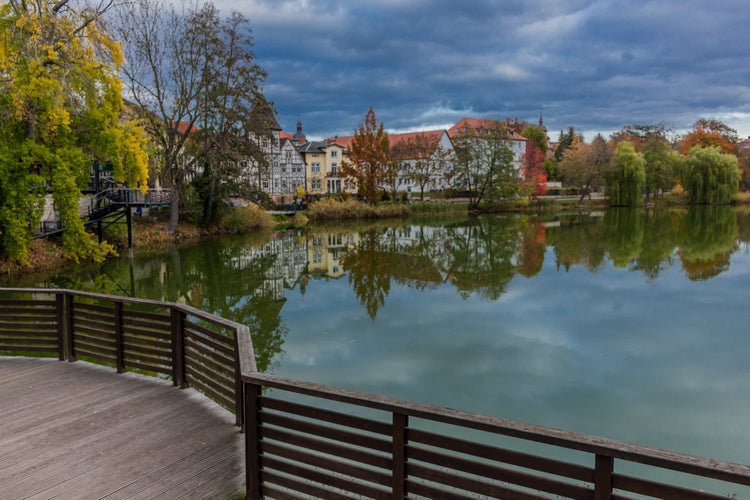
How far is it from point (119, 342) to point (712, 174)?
7226 centimetres

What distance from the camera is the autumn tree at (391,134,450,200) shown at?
61.6 metres

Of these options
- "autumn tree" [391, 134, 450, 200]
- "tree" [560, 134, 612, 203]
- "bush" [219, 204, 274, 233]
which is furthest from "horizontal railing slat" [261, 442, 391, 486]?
"tree" [560, 134, 612, 203]

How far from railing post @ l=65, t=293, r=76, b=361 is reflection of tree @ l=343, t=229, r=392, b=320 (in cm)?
832

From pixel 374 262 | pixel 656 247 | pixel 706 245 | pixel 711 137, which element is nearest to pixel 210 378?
pixel 374 262

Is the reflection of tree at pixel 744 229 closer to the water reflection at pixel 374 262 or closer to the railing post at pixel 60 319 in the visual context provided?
the water reflection at pixel 374 262

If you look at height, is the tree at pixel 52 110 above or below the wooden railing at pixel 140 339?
above

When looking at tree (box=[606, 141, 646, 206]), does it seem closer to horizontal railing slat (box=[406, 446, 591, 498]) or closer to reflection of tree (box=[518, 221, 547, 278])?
reflection of tree (box=[518, 221, 547, 278])

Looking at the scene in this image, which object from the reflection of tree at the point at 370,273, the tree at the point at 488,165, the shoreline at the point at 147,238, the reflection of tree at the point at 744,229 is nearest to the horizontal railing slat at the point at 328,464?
the reflection of tree at the point at 370,273

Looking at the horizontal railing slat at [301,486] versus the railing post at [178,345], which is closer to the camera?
the horizontal railing slat at [301,486]

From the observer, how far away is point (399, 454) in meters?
3.43

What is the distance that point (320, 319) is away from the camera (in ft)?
47.7

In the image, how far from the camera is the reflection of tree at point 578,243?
24.2 m

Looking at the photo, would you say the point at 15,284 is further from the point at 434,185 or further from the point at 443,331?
the point at 434,185

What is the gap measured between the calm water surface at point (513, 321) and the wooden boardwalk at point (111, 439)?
4.10 metres
